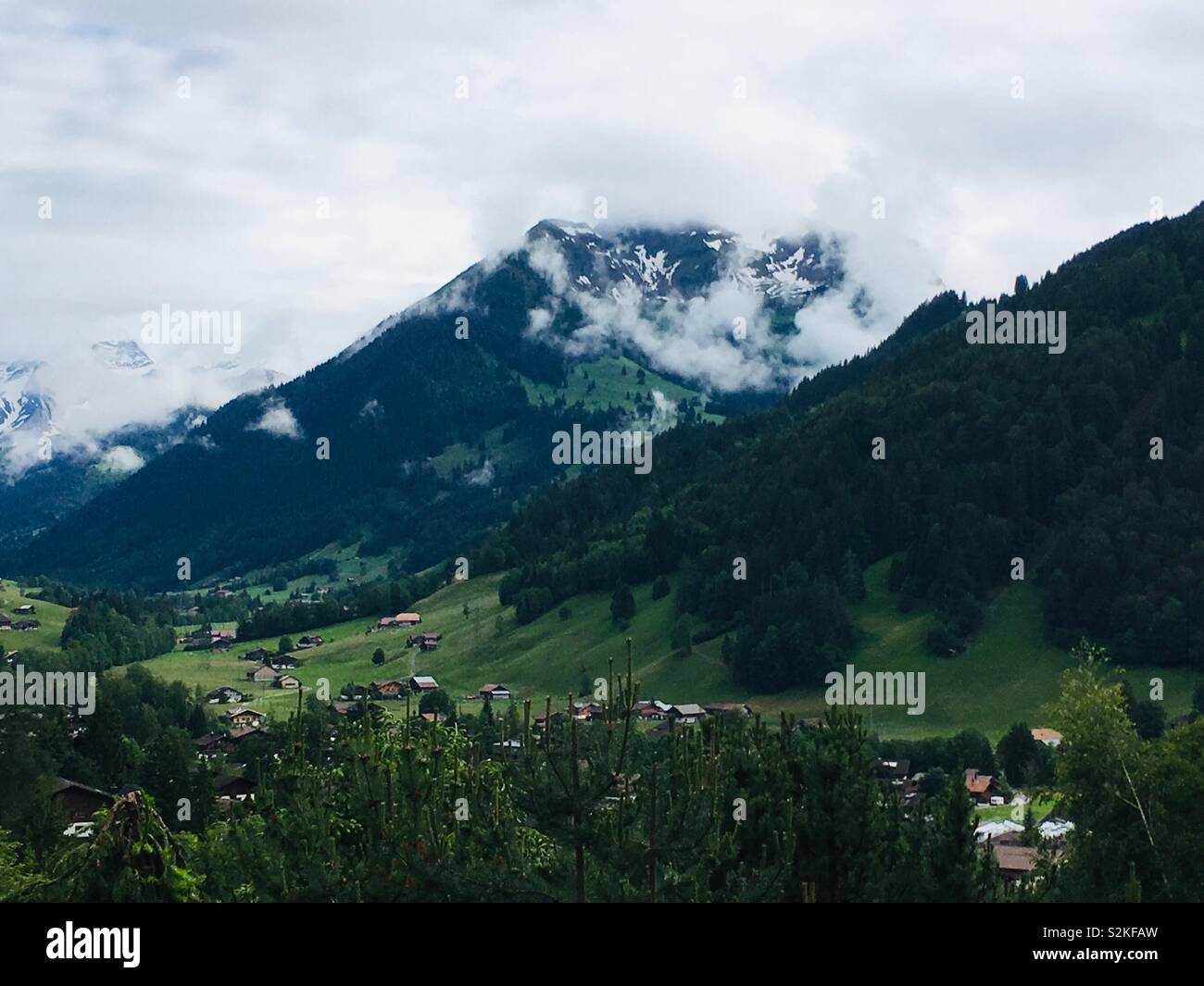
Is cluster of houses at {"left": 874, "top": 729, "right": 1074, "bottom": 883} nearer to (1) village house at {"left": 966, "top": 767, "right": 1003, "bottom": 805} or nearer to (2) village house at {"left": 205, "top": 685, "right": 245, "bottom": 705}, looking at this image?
(1) village house at {"left": 966, "top": 767, "right": 1003, "bottom": 805}

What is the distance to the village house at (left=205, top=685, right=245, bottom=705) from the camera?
613 ft

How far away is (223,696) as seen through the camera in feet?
621

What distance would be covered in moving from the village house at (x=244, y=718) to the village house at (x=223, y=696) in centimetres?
1753

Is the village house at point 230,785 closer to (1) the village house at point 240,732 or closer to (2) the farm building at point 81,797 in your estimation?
(2) the farm building at point 81,797

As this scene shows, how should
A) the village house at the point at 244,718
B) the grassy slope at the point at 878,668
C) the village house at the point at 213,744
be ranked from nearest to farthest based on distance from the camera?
the village house at the point at 213,744
the grassy slope at the point at 878,668
the village house at the point at 244,718

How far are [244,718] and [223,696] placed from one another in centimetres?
2747

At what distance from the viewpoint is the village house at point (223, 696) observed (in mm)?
186875

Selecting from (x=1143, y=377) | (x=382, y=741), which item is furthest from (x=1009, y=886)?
(x=1143, y=377)

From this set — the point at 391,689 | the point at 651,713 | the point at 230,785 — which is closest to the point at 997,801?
the point at 651,713

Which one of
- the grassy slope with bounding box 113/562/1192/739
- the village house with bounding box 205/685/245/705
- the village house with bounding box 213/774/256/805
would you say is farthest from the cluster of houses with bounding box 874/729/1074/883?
the village house with bounding box 205/685/245/705

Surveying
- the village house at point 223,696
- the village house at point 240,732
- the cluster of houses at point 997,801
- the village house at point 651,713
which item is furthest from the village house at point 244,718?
the cluster of houses at point 997,801

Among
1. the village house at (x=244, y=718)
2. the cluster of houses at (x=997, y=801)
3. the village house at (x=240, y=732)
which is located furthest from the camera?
the village house at (x=244, y=718)
